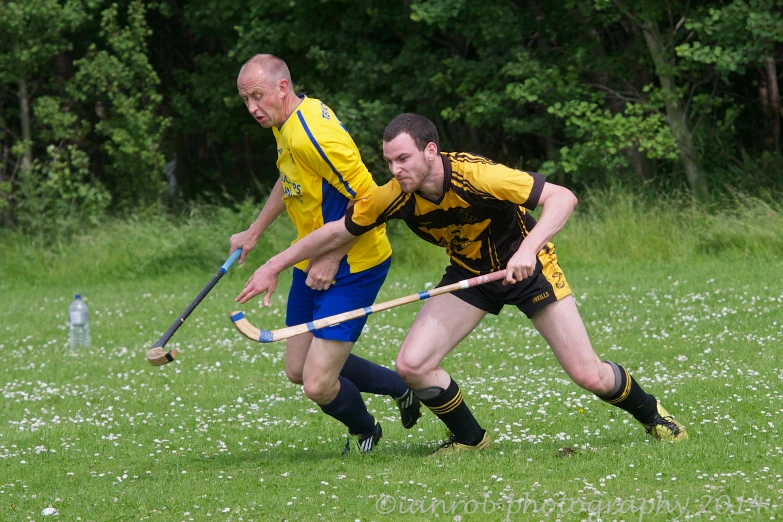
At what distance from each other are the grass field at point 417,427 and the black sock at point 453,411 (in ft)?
0.46

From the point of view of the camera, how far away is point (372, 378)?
20.6 ft

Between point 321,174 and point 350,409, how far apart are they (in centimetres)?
135

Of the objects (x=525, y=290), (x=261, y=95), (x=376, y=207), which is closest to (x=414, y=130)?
(x=376, y=207)

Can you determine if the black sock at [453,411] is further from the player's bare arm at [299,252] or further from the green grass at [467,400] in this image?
the player's bare arm at [299,252]

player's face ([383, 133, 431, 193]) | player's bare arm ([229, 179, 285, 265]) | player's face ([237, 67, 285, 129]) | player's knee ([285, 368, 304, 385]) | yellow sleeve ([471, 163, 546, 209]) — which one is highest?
player's face ([237, 67, 285, 129])

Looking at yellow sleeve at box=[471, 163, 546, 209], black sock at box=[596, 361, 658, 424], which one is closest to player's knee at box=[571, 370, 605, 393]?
black sock at box=[596, 361, 658, 424]

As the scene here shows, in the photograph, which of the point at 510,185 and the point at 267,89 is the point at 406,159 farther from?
the point at 267,89

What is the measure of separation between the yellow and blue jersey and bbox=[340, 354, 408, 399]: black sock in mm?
756

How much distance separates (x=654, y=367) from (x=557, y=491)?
3341 mm

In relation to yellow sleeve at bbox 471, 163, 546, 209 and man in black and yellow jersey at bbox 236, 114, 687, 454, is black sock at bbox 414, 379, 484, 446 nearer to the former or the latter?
man in black and yellow jersey at bbox 236, 114, 687, 454

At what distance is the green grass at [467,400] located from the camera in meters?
5.00

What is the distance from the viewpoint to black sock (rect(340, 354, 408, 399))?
20.5 feet

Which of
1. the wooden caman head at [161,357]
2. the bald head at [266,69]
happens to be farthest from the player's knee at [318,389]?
the bald head at [266,69]

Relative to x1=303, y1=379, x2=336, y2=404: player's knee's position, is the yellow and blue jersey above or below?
above
